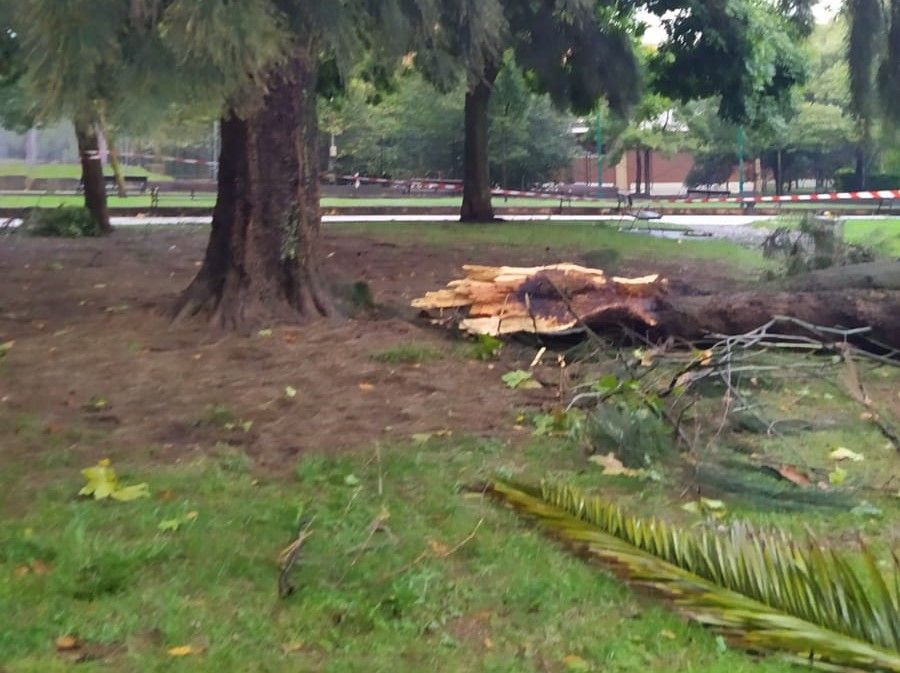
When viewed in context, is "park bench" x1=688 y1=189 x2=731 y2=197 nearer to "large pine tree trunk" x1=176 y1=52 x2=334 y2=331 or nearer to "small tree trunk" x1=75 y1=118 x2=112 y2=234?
"small tree trunk" x1=75 y1=118 x2=112 y2=234

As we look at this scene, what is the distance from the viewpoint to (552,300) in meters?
8.17

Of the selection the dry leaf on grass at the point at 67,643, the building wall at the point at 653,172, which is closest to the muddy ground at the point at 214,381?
the dry leaf on grass at the point at 67,643

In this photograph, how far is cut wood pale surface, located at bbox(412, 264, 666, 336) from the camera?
25.8 feet

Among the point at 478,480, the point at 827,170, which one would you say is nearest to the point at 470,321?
the point at 478,480

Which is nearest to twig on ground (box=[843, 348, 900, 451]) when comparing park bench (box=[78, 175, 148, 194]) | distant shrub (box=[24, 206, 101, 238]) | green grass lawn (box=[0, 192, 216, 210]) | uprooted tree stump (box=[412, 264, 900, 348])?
uprooted tree stump (box=[412, 264, 900, 348])

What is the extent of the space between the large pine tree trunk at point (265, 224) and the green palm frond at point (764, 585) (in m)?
5.05

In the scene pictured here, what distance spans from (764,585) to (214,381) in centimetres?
461

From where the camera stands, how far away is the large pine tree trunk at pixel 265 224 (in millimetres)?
8734

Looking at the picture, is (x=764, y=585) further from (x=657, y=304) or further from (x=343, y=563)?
(x=657, y=304)

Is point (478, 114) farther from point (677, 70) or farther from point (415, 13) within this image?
point (415, 13)

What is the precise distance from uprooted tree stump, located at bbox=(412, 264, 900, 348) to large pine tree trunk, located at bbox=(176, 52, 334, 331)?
1.35 m

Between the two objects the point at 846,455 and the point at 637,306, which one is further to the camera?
the point at 637,306

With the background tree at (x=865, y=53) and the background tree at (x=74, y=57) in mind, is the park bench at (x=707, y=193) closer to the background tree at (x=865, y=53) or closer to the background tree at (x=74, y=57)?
the background tree at (x=865, y=53)

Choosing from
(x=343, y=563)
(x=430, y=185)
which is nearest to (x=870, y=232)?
(x=343, y=563)
